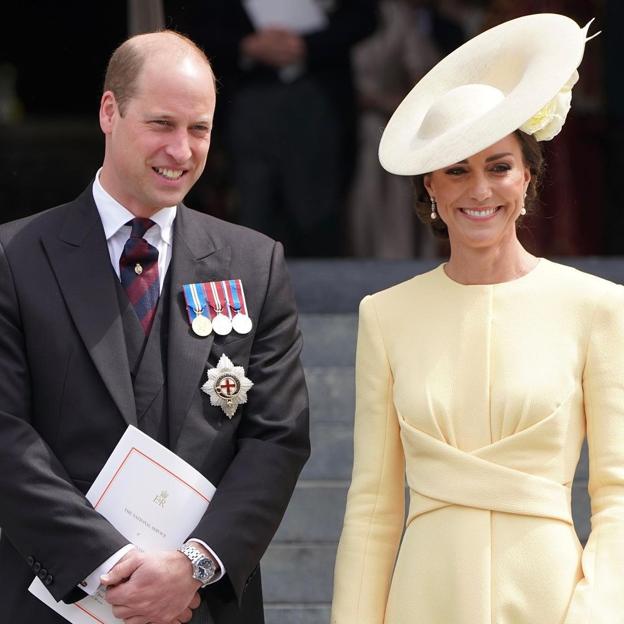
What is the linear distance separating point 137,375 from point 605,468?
40.7 inches

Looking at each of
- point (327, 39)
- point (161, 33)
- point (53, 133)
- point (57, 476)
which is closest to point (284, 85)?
point (327, 39)

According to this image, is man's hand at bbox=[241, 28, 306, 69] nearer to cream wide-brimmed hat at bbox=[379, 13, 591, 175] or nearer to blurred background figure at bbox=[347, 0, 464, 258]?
blurred background figure at bbox=[347, 0, 464, 258]

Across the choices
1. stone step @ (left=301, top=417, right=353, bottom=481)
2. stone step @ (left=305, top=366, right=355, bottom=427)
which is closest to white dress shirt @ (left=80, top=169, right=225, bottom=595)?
stone step @ (left=301, top=417, right=353, bottom=481)

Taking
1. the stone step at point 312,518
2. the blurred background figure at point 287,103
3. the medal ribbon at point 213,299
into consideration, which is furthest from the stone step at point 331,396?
the medal ribbon at point 213,299

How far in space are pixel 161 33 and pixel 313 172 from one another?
13.2 feet

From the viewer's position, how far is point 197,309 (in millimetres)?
3482

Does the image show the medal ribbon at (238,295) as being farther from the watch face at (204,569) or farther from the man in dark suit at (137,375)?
the watch face at (204,569)

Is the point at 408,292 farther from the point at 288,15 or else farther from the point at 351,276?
the point at 288,15

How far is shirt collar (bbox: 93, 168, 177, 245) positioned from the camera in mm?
3514

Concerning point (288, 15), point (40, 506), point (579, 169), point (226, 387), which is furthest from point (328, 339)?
point (40, 506)

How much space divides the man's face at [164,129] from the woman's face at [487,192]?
554 millimetres

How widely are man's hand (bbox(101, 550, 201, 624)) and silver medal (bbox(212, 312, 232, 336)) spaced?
511mm

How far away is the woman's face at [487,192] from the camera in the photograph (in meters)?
3.31

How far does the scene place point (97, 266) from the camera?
3467 mm
